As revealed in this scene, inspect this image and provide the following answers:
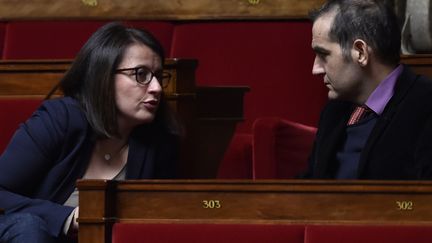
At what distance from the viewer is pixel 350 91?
1132 millimetres

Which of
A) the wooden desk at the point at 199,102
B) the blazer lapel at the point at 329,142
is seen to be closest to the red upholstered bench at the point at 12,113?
the wooden desk at the point at 199,102

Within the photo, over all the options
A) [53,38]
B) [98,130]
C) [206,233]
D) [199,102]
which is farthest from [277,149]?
[53,38]

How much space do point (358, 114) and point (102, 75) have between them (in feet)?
0.80

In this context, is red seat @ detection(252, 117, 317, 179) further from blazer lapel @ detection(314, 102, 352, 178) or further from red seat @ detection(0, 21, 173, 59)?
red seat @ detection(0, 21, 173, 59)

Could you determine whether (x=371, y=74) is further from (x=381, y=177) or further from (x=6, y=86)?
(x=6, y=86)

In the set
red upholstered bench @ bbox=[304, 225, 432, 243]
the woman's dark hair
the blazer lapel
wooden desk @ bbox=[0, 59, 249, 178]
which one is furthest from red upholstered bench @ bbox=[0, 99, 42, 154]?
red upholstered bench @ bbox=[304, 225, 432, 243]

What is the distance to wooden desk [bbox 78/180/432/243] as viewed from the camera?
93cm

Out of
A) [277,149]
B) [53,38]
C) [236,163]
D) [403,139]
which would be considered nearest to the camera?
[403,139]

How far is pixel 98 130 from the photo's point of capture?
1.13 m

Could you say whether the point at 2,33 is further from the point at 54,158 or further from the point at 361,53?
the point at 361,53

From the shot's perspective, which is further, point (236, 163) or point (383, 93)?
point (236, 163)

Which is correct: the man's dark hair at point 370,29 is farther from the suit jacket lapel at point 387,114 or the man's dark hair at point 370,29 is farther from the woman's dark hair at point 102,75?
the woman's dark hair at point 102,75

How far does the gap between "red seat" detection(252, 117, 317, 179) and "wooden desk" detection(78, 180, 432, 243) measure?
0.28 m

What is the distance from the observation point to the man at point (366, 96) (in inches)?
42.4
